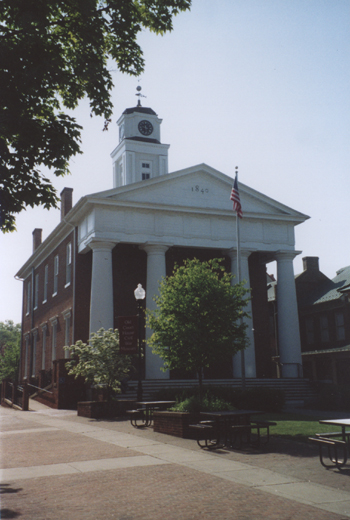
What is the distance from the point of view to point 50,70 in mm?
10555

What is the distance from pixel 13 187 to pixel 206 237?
25.9m

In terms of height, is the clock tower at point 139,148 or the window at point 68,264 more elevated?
the clock tower at point 139,148

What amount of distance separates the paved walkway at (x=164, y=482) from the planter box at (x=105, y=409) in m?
7.57

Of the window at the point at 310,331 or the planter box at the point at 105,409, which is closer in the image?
the planter box at the point at 105,409

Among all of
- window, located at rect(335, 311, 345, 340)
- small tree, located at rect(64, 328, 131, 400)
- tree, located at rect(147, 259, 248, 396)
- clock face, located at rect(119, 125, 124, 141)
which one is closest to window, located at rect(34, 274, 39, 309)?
clock face, located at rect(119, 125, 124, 141)

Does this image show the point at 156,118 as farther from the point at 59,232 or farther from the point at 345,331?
the point at 345,331

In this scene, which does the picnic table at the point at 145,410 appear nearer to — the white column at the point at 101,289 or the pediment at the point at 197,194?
the white column at the point at 101,289

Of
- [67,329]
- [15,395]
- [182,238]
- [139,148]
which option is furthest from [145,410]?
[139,148]

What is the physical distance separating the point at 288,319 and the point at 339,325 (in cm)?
413

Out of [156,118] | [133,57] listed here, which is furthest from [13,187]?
[156,118]

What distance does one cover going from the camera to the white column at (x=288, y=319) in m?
35.9

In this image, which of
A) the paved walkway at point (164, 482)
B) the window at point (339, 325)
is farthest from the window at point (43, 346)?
the paved walkway at point (164, 482)

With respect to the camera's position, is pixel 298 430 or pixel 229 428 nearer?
pixel 229 428

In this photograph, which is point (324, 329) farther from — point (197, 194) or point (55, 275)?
point (55, 275)
